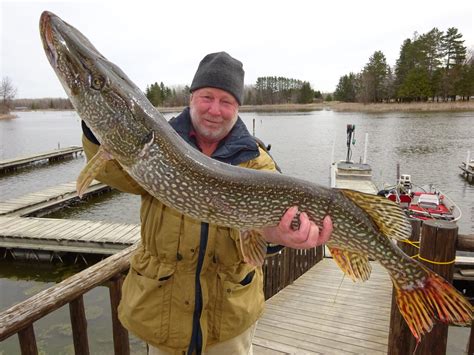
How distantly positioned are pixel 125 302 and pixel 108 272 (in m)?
0.44

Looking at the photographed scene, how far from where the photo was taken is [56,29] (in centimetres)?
188

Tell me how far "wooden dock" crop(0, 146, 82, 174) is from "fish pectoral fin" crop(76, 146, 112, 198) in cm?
2535

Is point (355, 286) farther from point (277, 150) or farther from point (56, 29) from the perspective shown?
point (277, 150)

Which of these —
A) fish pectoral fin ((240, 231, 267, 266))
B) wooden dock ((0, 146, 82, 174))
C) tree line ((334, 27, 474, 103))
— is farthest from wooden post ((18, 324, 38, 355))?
tree line ((334, 27, 474, 103))

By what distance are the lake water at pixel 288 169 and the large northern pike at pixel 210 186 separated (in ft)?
20.0

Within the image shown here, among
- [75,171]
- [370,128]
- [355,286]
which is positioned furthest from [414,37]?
[355,286]

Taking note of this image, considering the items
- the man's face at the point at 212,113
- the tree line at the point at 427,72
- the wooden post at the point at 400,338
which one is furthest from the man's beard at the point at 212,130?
the tree line at the point at 427,72

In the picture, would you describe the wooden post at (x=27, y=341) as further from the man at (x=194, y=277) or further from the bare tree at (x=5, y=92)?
the bare tree at (x=5, y=92)

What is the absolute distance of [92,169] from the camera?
77.8 inches

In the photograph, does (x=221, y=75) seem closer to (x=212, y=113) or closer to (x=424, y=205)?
(x=212, y=113)

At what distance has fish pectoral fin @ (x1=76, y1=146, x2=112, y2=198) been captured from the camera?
77.0 inches

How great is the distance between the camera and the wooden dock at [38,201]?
44.9 feet

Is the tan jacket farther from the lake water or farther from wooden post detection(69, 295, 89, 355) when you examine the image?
the lake water

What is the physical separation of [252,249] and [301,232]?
31cm
